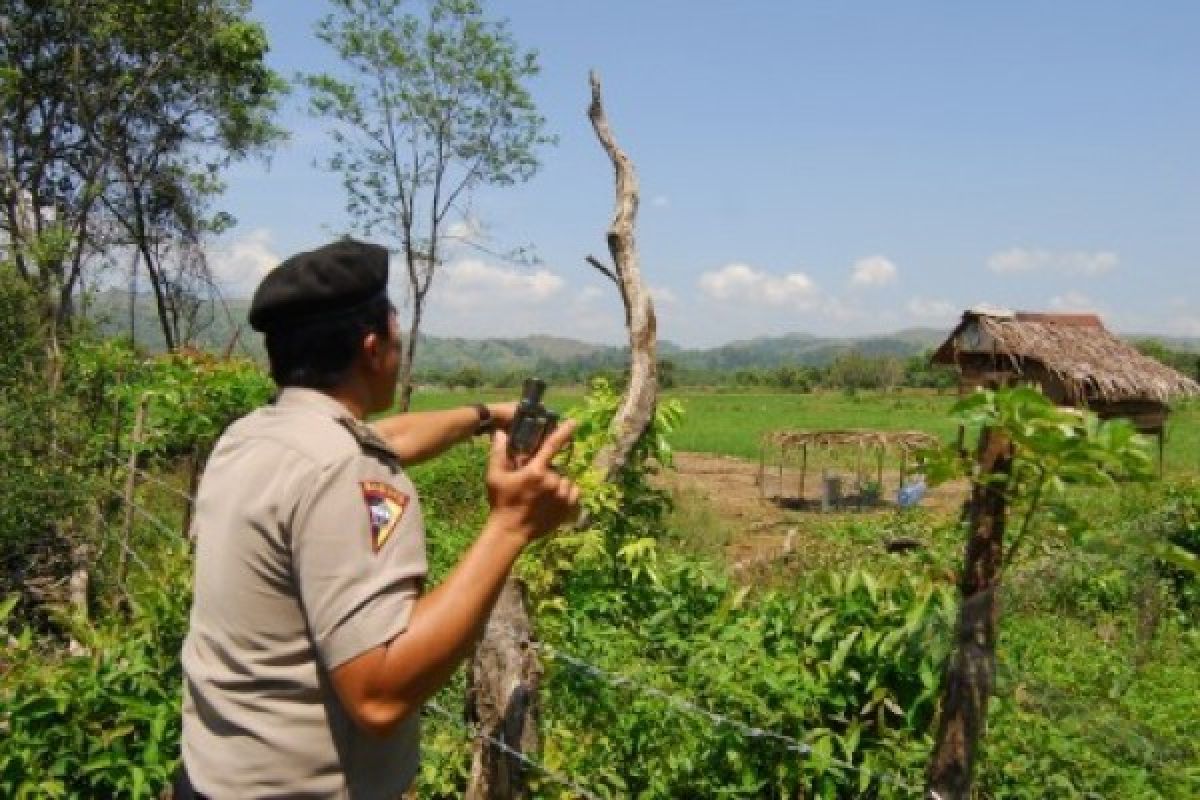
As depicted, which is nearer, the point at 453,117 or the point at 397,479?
the point at 397,479

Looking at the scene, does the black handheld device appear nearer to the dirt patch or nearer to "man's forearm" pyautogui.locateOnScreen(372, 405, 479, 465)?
"man's forearm" pyautogui.locateOnScreen(372, 405, 479, 465)

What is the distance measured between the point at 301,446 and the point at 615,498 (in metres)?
3.48

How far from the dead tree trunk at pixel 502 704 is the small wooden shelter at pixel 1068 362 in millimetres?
13842

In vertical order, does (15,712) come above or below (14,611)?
above

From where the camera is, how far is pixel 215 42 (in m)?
18.6

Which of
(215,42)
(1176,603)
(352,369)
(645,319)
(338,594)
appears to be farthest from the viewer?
(215,42)

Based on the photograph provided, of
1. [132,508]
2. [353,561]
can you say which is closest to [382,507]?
[353,561]

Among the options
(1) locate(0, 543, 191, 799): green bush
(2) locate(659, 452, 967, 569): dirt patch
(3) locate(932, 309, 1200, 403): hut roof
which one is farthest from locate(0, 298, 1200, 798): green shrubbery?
(3) locate(932, 309, 1200, 403): hut roof

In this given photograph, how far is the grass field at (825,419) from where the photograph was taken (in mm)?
29594

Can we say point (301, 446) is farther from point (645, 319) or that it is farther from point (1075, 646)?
point (1075, 646)

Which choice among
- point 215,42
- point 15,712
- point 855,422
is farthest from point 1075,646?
point 855,422

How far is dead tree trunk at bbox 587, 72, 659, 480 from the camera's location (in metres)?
4.86

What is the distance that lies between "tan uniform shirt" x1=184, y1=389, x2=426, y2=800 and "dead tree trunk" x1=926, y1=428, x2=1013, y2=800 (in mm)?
1077

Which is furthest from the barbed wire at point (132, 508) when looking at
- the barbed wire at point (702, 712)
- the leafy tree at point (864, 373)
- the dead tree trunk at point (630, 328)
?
the leafy tree at point (864, 373)
